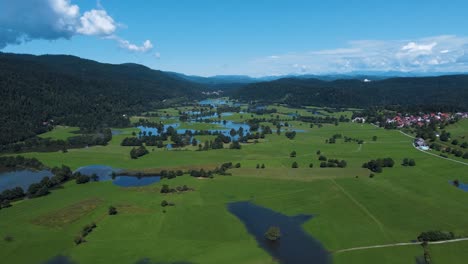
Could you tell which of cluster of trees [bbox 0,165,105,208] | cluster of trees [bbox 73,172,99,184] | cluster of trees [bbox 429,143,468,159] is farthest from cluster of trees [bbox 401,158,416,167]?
cluster of trees [bbox 0,165,105,208]

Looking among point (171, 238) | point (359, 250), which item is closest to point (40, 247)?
point (171, 238)

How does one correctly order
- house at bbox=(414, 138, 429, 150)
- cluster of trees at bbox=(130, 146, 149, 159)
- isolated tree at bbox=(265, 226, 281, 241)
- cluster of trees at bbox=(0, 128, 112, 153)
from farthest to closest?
cluster of trees at bbox=(0, 128, 112, 153) → house at bbox=(414, 138, 429, 150) → cluster of trees at bbox=(130, 146, 149, 159) → isolated tree at bbox=(265, 226, 281, 241)

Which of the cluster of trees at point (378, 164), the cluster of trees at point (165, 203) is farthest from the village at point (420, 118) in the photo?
the cluster of trees at point (165, 203)

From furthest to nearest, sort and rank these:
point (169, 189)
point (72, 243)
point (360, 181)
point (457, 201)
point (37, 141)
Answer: point (37, 141)
point (360, 181)
point (169, 189)
point (457, 201)
point (72, 243)

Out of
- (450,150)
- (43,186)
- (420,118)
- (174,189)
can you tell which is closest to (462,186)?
(450,150)

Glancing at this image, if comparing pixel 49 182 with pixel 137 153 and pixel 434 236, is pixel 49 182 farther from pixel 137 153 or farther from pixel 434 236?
pixel 434 236

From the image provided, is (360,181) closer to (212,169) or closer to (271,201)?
(271,201)

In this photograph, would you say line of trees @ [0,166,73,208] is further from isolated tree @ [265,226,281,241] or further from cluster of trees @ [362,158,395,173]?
cluster of trees @ [362,158,395,173]
